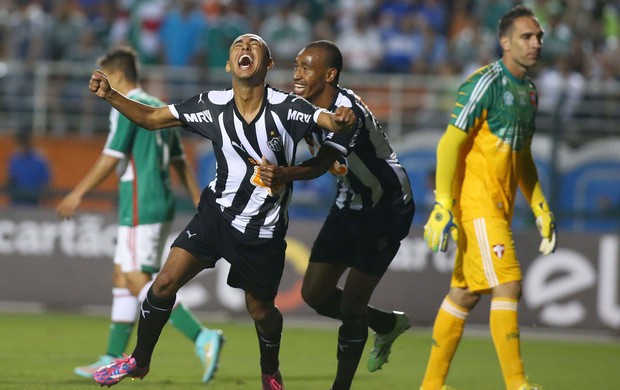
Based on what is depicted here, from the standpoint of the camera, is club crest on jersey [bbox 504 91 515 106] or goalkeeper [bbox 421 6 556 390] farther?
club crest on jersey [bbox 504 91 515 106]

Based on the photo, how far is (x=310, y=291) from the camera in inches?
310

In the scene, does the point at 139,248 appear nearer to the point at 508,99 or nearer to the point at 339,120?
the point at 339,120

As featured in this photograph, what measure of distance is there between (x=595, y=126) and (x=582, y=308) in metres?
3.23

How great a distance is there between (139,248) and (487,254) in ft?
9.93

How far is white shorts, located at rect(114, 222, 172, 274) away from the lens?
29.6 ft

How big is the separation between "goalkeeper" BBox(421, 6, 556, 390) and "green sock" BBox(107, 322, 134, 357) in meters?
2.68

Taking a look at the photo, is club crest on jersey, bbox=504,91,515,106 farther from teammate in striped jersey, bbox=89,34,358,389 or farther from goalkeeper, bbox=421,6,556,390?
teammate in striped jersey, bbox=89,34,358,389

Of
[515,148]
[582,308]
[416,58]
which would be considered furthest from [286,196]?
[416,58]

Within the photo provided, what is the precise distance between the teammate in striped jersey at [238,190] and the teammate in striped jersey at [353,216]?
53 centimetres

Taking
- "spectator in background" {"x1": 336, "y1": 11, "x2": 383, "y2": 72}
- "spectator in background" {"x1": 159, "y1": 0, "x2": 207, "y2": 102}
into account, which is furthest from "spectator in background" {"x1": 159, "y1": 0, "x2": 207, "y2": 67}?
"spectator in background" {"x1": 336, "y1": 11, "x2": 383, "y2": 72}

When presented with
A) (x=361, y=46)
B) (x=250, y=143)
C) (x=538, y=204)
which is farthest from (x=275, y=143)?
(x=361, y=46)

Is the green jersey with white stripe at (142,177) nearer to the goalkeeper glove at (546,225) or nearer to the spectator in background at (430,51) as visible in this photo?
the goalkeeper glove at (546,225)

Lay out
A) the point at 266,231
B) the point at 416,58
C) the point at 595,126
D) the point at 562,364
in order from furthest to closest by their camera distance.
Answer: the point at 416,58 < the point at 595,126 < the point at 562,364 < the point at 266,231

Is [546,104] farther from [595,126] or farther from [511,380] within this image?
[511,380]
